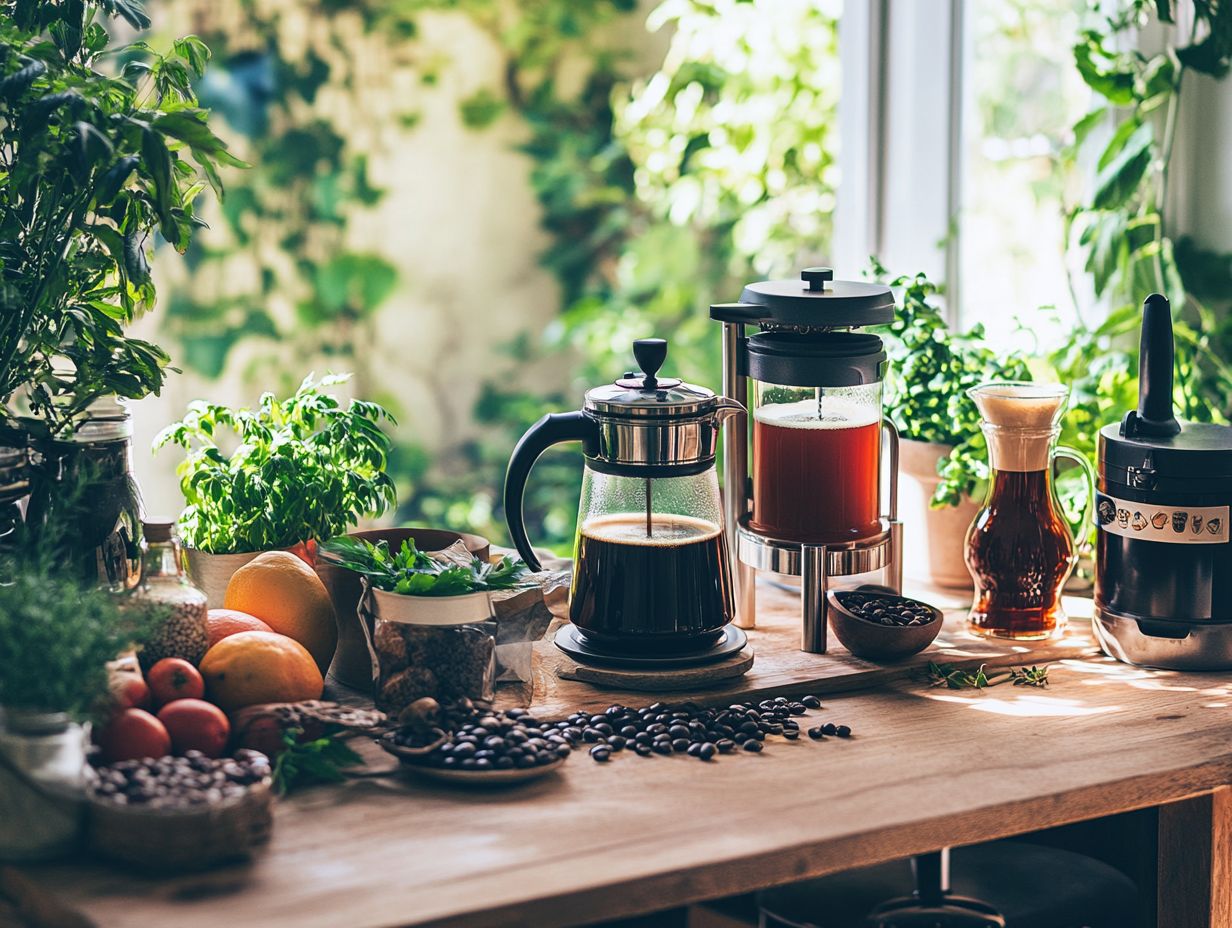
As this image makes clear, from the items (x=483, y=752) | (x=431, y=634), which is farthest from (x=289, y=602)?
(x=483, y=752)

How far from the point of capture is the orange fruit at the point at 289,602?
139cm

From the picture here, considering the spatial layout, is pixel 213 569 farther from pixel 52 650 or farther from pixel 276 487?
pixel 52 650

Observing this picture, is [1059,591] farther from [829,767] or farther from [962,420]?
[829,767]

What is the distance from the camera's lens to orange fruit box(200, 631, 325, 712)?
1248 mm

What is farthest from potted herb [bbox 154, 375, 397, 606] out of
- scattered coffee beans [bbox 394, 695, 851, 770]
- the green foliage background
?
the green foliage background

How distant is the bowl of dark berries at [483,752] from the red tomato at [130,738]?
185mm

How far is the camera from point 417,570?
52.4 inches

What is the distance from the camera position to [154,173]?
1.14 m

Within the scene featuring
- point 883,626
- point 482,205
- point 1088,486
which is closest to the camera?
point 883,626

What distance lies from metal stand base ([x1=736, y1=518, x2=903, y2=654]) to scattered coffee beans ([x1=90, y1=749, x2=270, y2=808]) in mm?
599

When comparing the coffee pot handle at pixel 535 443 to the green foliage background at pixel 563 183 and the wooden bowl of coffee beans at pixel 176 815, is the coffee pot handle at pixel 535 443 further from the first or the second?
the green foliage background at pixel 563 183

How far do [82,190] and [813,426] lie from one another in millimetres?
730

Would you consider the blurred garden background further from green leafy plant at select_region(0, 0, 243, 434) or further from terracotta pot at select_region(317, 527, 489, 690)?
terracotta pot at select_region(317, 527, 489, 690)

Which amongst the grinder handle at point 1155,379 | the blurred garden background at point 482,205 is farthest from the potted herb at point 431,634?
the blurred garden background at point 482,205
